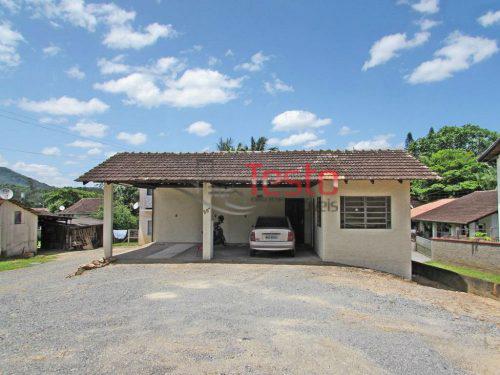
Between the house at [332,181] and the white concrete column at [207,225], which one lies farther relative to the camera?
the white concrete column at [207,225]

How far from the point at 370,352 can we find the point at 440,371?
836mm

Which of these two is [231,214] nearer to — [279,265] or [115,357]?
[279,265]

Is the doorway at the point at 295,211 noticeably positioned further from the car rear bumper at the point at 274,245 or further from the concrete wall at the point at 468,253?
the concrete wall at the point at 468,253

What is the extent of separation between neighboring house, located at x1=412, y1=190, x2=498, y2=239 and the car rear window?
17015 millimetres

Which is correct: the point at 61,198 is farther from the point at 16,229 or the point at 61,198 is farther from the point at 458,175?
the point at 458,175

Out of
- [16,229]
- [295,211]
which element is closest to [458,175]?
[295,211]

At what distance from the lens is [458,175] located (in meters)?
38.6

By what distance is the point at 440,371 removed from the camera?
4.18 metres

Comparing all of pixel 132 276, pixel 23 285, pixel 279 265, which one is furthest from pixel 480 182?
pixel 23 285

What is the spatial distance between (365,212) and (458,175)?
33.0 meters

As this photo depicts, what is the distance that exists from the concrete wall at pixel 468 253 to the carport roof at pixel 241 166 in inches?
333

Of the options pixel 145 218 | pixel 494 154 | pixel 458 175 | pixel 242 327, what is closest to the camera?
pixel 242 327

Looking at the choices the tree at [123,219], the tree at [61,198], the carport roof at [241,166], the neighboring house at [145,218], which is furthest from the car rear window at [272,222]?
the tree at [61,198]

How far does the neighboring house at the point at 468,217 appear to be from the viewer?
78.2 ft
